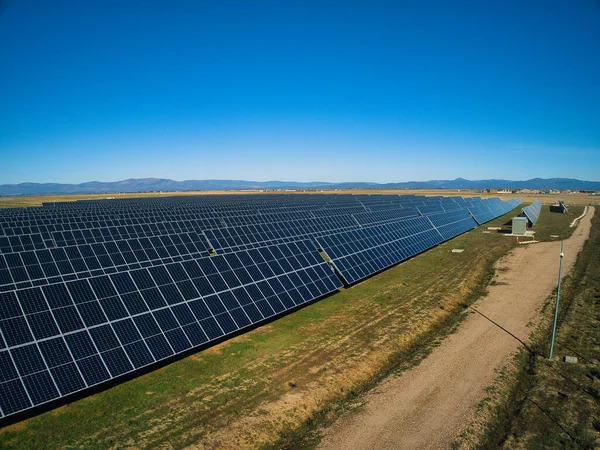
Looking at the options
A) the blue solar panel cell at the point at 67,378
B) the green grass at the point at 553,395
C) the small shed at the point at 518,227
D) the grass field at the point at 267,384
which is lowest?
the green grass at the point at 553,395

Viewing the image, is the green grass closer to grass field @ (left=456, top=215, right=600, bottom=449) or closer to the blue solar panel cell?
grass field @ (left=456, top=215, right=600, bottom=449)

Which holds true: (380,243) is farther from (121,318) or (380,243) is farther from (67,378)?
(67,378)

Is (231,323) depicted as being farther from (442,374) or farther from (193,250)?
(193,250)

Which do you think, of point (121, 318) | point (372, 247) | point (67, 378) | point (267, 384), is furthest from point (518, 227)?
point (67, 378)

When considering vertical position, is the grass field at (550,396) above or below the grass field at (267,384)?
below

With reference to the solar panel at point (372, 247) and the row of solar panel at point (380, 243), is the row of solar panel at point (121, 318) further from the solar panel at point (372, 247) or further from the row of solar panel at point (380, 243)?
the row of solar panel at point (380, 243)

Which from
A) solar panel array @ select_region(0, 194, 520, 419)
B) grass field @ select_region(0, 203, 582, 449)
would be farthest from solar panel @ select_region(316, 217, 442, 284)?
grass field @ select_region(0, 203, 582, 449)

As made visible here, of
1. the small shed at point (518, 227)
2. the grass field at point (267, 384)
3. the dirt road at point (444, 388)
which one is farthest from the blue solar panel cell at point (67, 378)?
the small shed at point (518, 227)

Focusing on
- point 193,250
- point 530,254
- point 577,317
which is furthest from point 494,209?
point 193,250
